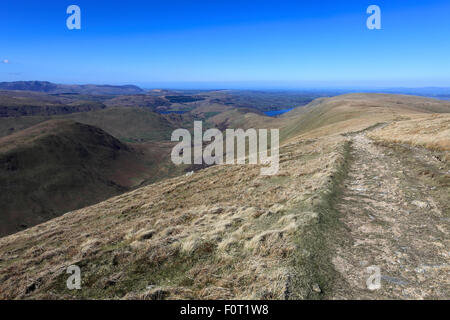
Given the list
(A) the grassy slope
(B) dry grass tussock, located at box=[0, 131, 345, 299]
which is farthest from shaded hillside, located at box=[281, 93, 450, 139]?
(A) the grassy slope

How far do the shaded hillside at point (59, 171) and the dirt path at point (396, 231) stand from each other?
7784cm

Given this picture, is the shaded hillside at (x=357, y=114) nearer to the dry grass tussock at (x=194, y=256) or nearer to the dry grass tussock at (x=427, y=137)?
the dry grass tussock at (x=427, y=137)

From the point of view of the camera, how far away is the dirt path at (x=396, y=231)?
7.11 meters

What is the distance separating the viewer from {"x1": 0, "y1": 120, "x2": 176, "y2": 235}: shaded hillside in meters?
72.2

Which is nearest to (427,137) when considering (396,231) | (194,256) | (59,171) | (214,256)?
(396,231)

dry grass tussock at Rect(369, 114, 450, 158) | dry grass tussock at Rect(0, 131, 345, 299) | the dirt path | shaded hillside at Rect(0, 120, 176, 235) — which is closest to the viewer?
the dirt path

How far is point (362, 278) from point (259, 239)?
386 cm

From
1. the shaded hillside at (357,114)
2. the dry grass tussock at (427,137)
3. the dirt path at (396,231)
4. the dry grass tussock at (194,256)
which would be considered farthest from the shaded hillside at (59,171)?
the dry grass tussock at (427,137)

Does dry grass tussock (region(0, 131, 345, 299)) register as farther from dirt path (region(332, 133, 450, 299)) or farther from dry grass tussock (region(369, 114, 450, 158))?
dry grass tussock (region(369, 114, 450, 158))

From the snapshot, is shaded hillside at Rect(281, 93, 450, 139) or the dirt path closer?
the dirt path

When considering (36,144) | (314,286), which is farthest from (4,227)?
(314,286)

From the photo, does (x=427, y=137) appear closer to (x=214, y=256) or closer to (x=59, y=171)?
(x=214, y=256)

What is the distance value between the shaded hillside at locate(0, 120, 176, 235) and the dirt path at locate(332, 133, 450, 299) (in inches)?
3065

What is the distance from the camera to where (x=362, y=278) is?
24.3ft
